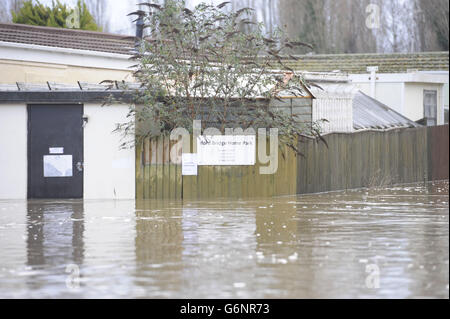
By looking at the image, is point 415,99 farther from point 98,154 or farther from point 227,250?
point 227,250

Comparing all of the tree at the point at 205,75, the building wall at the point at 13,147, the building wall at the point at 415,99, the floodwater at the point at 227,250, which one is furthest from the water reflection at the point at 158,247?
Answer: the building wall at the point at 415,99

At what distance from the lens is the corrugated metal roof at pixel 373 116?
29617 mm

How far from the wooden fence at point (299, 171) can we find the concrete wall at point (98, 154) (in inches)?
14.4

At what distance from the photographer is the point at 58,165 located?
2342 cm

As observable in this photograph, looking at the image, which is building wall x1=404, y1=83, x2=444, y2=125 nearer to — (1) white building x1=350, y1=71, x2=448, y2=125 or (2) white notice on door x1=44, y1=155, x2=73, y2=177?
(1) white building x1=350, y1=71, x2=448, y2=125

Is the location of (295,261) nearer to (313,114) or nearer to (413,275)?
(413,275)

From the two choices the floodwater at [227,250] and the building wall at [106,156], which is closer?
the floodwater at [227,250]

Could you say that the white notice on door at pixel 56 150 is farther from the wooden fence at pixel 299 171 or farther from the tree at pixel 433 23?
the tree at pixel 433 23

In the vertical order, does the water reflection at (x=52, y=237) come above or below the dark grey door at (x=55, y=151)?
below

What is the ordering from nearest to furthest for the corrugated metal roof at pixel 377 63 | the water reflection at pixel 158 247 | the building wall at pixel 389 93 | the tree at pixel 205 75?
the water reflection at pixel 158 247, the tree at pixel 205 75, the building wall at pixel 389 93, the corrugated metal roof at pixel 377 63

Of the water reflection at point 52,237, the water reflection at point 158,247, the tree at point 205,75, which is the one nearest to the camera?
the water reflection at point 158,247

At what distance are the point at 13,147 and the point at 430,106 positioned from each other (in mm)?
19738

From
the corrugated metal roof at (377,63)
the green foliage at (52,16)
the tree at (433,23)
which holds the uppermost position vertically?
the tree at (433,23)

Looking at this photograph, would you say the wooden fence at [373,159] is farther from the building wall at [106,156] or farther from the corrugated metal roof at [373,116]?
the building wall at [106,156]
